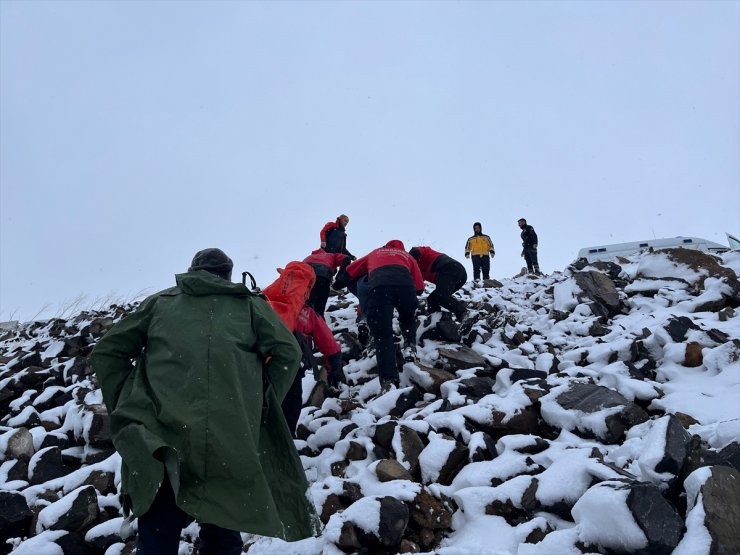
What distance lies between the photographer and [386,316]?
17.7 ft

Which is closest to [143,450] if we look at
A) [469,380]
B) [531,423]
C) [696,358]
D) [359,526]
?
[359,526]

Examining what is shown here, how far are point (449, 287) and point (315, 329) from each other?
242 centimetres

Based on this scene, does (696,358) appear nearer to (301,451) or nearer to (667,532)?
(667,532)

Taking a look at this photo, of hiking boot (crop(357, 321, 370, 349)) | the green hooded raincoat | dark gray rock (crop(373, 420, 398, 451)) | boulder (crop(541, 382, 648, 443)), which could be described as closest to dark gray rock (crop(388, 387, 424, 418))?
dark gray rock (crop(373, 420, 398, 451))

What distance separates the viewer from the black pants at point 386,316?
536cm

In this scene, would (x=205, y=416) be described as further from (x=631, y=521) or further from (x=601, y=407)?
(x=601, y=407)

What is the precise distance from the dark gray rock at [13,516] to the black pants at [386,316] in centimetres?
322

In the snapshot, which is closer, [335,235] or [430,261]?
[430,261]

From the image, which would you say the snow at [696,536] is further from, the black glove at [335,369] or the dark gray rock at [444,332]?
the dark gray rock at [444,332]

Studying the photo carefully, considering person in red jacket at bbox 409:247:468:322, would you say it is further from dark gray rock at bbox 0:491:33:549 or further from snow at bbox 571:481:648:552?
dark gray rock at bbox 0:491:33:549

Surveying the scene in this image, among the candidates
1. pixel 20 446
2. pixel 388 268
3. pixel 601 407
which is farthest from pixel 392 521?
pixel 20 446

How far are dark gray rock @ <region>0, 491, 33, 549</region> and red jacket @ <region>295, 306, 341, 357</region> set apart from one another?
2.43 meters

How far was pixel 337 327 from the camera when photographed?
24.8 ft

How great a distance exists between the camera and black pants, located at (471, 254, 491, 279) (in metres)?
12.4
